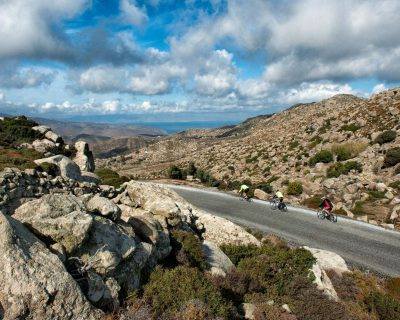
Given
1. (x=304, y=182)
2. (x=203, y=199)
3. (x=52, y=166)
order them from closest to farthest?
(x=52, y=166)
(x=203, y=199)
(x=304, y=182)

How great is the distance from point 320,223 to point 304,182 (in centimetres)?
1296

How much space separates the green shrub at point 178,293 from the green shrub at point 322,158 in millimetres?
36055

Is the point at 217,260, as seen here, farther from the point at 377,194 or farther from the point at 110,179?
the point at 377,194

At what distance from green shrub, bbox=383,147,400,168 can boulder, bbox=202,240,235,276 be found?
85.3 feet

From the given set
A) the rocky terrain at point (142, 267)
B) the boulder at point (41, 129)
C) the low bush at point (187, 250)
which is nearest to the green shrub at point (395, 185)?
the rocky terrain at point (142, 267)

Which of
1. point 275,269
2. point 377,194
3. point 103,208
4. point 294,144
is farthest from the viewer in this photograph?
point 294,144

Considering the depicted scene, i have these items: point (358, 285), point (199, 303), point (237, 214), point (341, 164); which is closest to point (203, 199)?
point (237, 214)

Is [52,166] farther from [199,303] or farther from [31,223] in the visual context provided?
[199,303]

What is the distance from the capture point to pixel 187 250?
42.5ft

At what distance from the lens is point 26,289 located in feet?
22.6

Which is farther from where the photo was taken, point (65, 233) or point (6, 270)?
point (65, 233)

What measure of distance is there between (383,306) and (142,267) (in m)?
9.04

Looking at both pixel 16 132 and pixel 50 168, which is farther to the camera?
pixel 16 132

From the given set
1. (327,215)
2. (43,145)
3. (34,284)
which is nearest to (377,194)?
(327,215)
